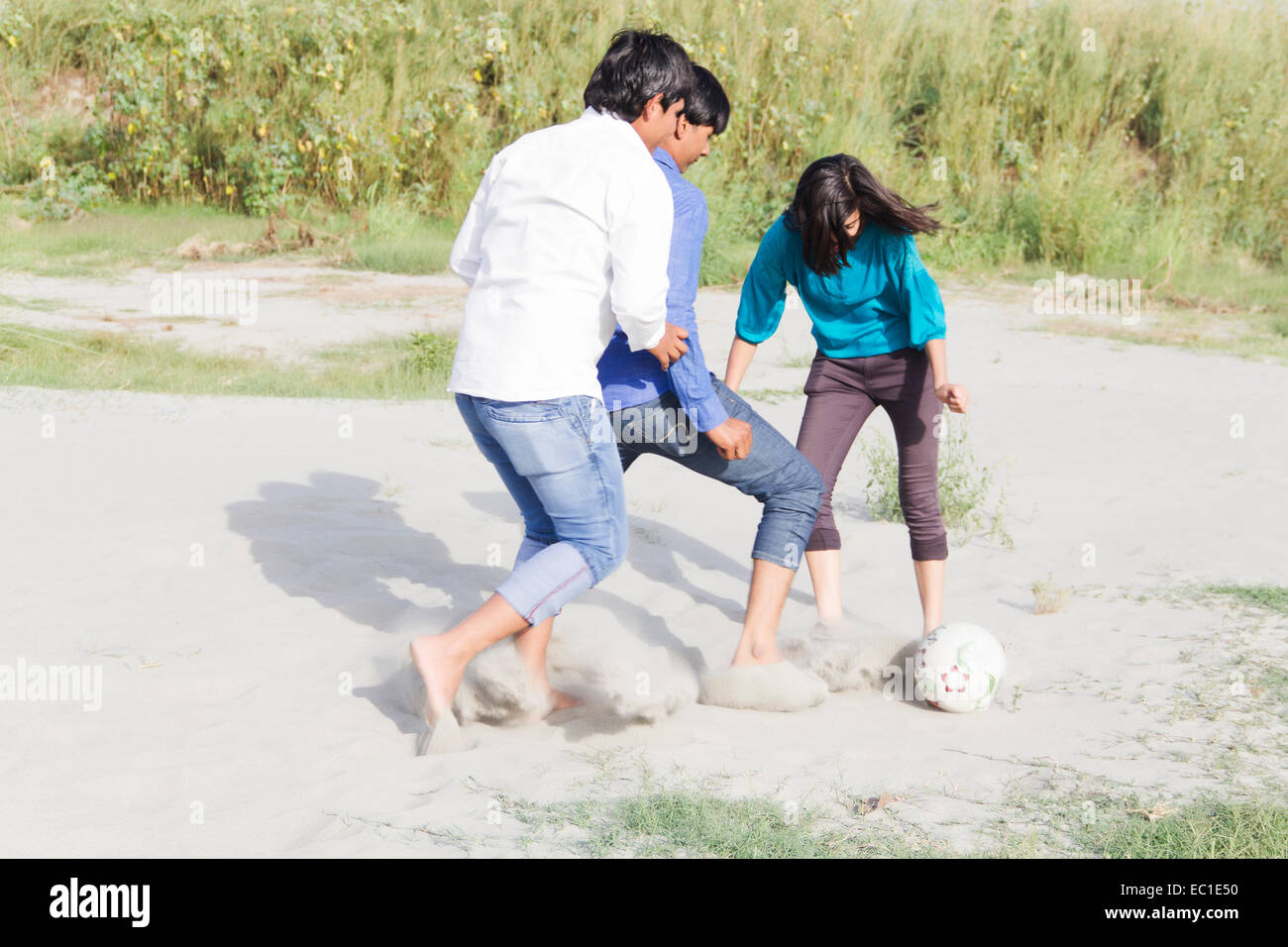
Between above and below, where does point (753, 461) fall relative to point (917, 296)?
below

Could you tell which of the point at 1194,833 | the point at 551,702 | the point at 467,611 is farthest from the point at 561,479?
the point at 1194,833

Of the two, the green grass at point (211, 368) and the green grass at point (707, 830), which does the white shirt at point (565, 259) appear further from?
the green grass at point (211, 368)

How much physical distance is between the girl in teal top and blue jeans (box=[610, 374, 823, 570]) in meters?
0.48

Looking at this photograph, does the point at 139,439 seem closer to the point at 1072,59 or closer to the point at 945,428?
the point at 945,428

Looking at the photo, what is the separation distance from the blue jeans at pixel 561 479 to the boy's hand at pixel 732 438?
0.95 ft

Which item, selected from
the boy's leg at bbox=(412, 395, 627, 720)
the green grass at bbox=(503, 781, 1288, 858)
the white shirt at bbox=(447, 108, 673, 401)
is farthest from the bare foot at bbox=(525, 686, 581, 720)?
the white shirt at bbox=(447, 108, 673, 401)

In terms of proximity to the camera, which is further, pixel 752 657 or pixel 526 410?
pixel 752 657

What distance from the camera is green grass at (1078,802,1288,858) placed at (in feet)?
9.51

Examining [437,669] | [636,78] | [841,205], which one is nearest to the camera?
[636,78]

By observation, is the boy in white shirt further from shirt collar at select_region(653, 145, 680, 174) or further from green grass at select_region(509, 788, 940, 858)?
green grass at select_region(509, 788, 940, 858)

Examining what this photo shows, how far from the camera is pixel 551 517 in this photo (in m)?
3.28

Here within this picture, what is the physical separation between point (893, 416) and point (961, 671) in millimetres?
949

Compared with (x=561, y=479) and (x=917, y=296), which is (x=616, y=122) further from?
→ (x=917, y=296)

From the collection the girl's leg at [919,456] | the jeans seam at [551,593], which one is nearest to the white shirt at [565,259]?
the jeans seam at [551,593]
